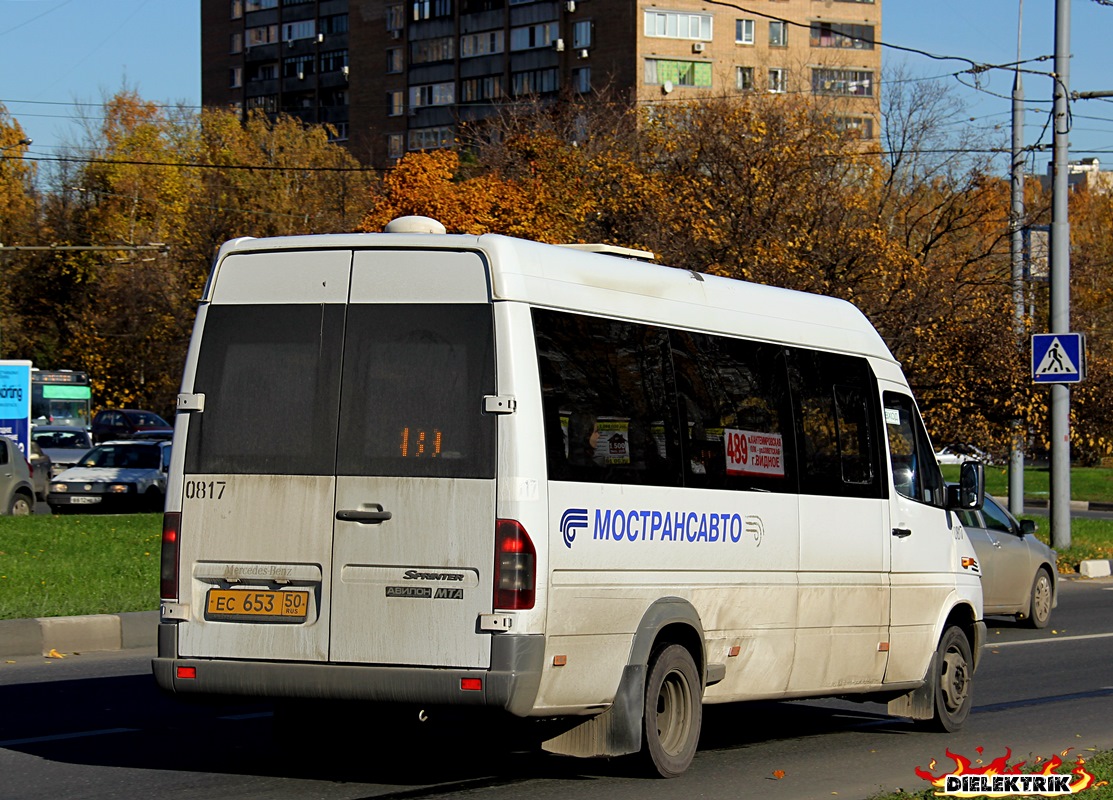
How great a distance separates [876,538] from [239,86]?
4346 inches

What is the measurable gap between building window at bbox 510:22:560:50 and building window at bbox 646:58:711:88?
705 centimetres

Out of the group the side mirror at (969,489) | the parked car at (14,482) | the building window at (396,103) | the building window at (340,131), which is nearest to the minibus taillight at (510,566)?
the side mirror at (969,489)

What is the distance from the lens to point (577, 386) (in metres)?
7.42

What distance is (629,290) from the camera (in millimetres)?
7996

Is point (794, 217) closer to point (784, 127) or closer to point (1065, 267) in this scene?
point (784, 127)

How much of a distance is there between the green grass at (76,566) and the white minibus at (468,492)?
22.1 ft

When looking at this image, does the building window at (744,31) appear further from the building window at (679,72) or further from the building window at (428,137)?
the building window at (428,137)

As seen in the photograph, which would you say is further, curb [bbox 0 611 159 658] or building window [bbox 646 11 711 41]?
building window [bbox 646 11 711 41]

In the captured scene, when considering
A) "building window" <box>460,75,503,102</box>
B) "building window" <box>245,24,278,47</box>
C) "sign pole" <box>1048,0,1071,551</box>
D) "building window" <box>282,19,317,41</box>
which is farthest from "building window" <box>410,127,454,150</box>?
"sign pole" <box>1048,0,1071,551</box>

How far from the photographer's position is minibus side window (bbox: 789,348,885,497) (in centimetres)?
923

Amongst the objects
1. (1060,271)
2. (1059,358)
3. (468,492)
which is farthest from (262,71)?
(468,492)

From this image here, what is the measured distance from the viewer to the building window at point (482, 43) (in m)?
94.3

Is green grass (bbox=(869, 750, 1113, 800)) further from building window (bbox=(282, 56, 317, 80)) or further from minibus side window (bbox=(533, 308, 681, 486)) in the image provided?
building window (bbox=(282, 56, 317, 80))

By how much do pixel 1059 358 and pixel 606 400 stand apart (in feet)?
53.2
